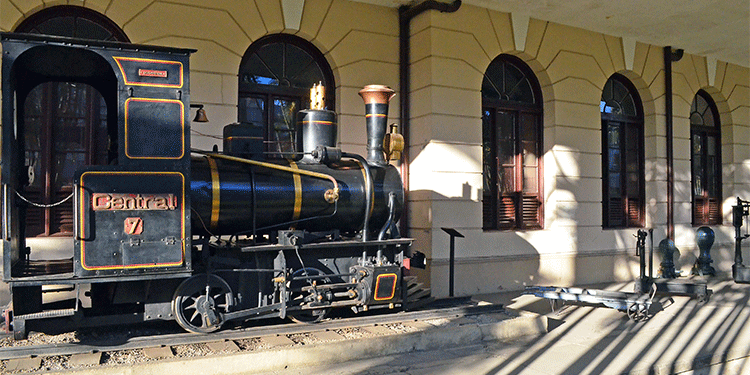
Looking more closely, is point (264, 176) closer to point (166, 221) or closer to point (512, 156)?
point (166, 221)

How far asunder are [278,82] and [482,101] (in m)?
3.53

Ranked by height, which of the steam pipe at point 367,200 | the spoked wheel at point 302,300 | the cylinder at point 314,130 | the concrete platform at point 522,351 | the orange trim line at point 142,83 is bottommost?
the concrete platform at point 522,351

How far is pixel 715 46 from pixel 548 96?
451cm

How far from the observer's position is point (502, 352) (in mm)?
6262

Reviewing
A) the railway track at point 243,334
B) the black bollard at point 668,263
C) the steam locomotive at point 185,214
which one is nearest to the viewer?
the railway track at point 243,334

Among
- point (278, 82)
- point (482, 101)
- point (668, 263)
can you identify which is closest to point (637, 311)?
point (668, 263)

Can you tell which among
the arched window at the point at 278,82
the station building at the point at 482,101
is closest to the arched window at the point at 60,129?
the station building at the point at 482,101

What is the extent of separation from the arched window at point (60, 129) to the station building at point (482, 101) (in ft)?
0.07

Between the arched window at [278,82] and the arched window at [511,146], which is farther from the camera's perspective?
the arched window at [511,146]

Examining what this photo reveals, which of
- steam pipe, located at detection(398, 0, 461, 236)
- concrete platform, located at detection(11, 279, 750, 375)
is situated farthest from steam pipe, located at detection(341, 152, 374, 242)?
steam pipe, located at detection(398, 0, 461, 236)

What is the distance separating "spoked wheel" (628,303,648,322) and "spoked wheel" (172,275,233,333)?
5.13 metres

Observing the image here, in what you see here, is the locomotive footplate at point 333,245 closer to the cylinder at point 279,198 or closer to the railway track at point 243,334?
the cylinder at point 279,198

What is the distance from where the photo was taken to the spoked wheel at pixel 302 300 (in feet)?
21.0

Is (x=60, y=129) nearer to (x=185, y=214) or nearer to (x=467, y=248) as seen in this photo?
(x=185, y=214)
